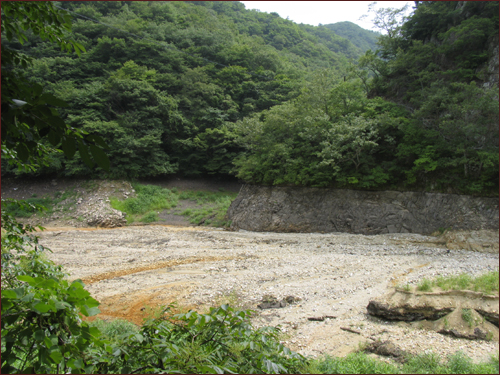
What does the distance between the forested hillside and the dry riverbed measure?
135 inches

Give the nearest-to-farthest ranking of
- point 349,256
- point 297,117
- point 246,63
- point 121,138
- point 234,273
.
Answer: point 234,273, point 349,256, point 297,117, point 121,138, point 246,63

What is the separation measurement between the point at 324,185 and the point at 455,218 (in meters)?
5.60

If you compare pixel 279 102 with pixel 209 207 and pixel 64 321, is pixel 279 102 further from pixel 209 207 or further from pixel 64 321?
pixel 64 321

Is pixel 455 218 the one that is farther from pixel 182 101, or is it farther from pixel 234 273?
pixel 182 101

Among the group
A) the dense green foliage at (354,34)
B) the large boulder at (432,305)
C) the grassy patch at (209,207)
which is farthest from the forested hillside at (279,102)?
the dense green foliage at (354,34)

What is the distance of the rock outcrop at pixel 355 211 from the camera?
10.1 meters

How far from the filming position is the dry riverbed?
462 cm

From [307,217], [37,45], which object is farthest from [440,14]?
[37,45]

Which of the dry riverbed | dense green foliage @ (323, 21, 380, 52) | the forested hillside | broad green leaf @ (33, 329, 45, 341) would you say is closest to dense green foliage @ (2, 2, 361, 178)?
the forested hillside

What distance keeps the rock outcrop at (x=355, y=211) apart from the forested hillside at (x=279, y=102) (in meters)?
0.59

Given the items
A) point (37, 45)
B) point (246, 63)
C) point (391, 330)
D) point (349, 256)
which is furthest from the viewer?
point (246, 63)

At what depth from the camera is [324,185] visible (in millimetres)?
14094

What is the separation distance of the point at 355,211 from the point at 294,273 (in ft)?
21.1

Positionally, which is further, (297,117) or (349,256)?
(297,117)
